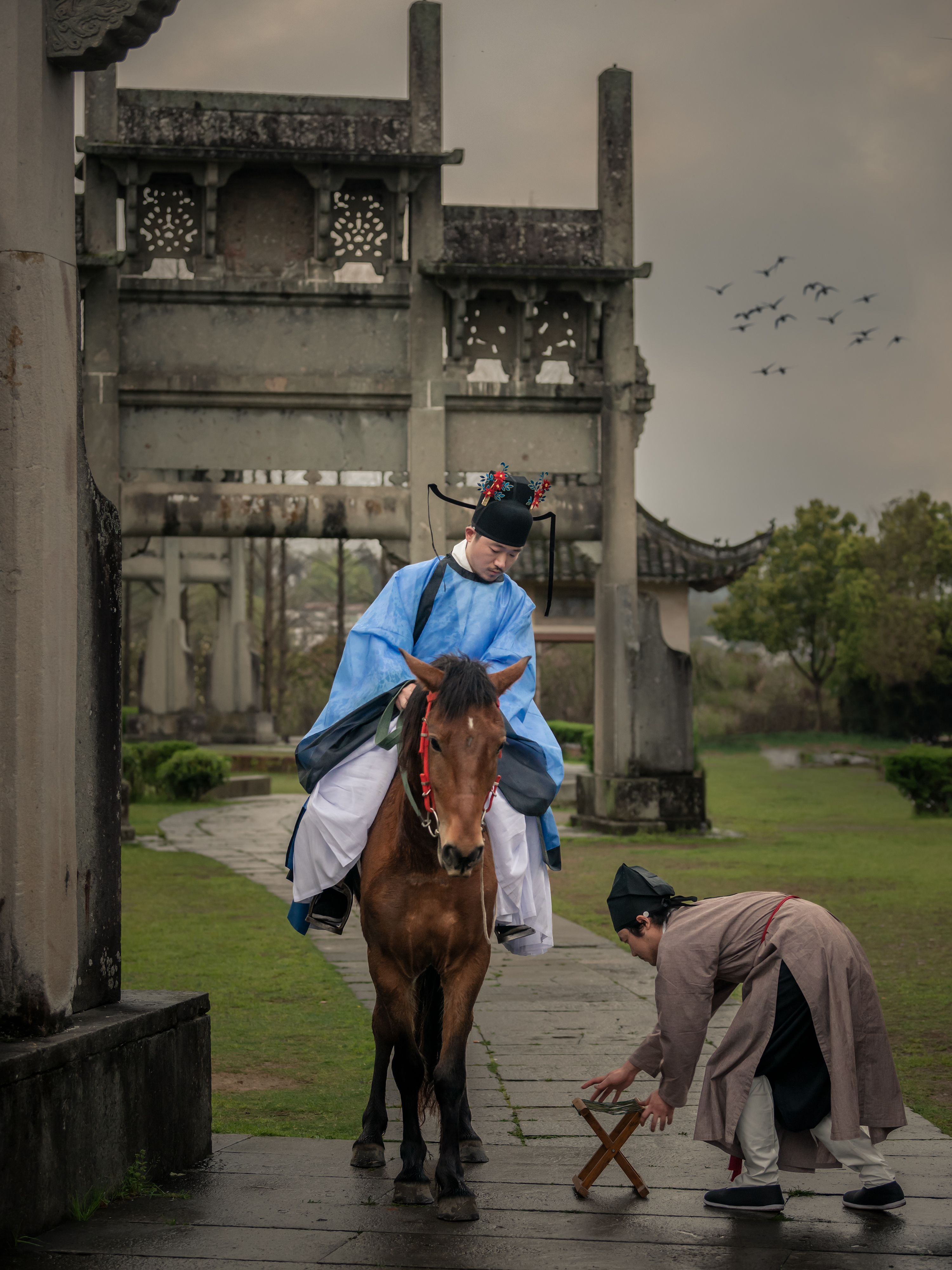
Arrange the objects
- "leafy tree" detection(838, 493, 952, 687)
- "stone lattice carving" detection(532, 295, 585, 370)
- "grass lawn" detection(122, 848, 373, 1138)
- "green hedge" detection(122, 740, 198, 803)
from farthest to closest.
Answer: "leafy tree" detection(838, 493, 952, 687) < "green hedge" detection(122, 740, 198, 803) < "stone lattice carving" detection(532, 295, 585, 370) < "grass lawn" detection(122, 848, 373, 1138)

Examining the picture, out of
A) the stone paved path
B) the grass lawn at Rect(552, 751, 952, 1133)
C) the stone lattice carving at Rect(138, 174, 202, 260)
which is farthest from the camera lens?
the stone lattice carving at Rect(138, 174, 202, 260)

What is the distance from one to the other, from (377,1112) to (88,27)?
156 inches

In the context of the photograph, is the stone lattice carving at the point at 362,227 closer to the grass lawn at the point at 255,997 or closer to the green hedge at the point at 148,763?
the grass lawn at the point at 255,997

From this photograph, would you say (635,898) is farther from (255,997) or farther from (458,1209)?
(255,997)

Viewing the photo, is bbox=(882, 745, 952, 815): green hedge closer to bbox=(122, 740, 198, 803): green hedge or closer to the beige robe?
bbox=(122, 740, 198, 803): green hedge

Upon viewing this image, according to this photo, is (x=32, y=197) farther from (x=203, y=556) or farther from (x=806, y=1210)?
(x=203, y=556)

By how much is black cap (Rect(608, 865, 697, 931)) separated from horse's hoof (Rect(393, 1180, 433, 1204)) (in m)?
1.08

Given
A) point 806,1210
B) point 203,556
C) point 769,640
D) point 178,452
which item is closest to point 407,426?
point 178,452

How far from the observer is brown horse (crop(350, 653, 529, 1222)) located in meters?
4.07

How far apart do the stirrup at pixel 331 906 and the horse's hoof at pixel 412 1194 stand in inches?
43.4

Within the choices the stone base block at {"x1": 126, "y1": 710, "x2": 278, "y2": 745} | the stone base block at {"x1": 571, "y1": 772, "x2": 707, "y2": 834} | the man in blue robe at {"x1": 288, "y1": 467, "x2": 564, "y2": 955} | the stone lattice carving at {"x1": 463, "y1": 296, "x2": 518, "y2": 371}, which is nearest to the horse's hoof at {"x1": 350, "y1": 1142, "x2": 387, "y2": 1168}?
the man in blue robe at {"x1": 288, "y1": 467, "x2": 564, "y2": 955}

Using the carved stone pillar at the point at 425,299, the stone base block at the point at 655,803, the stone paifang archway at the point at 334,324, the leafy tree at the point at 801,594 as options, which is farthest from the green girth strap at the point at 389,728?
the leafy tree at the point at 801,594

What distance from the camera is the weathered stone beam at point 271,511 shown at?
15.0 metres

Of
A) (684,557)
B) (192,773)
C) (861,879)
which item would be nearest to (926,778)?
(684,557)
